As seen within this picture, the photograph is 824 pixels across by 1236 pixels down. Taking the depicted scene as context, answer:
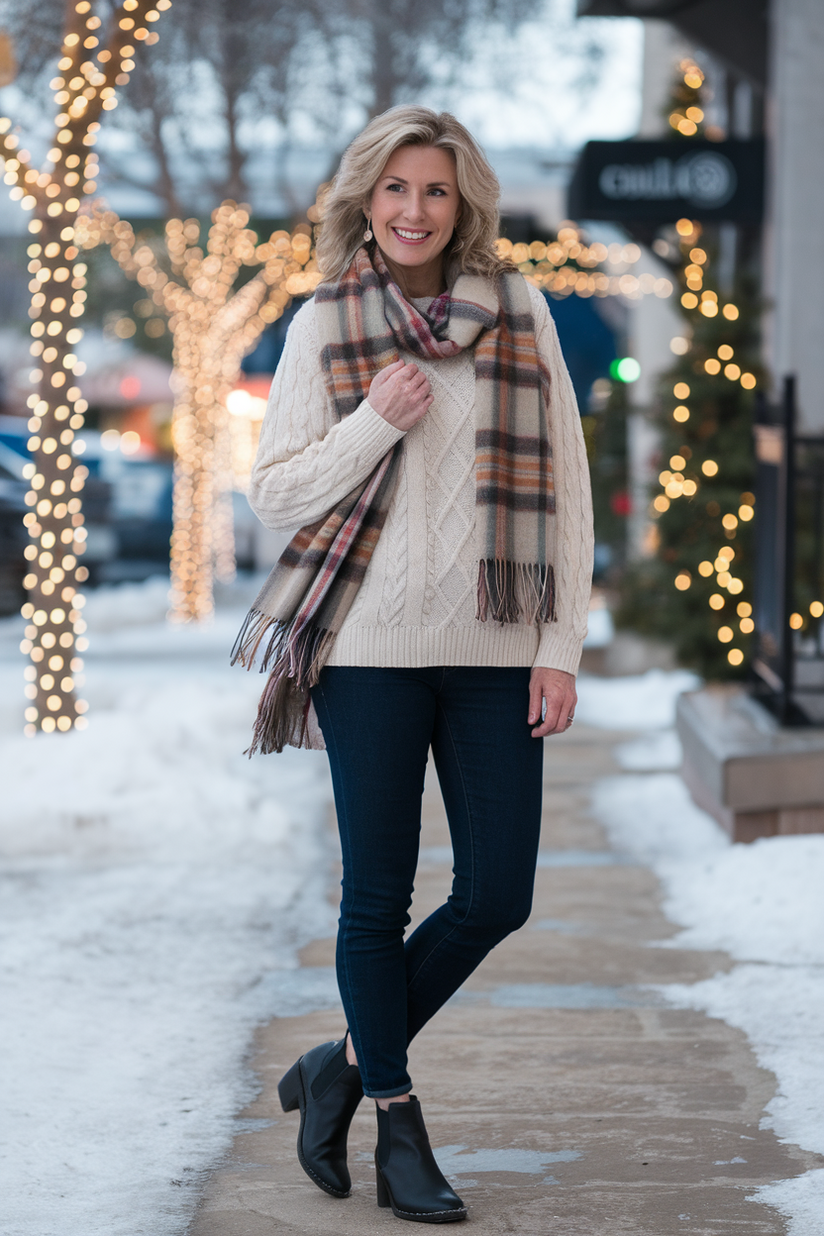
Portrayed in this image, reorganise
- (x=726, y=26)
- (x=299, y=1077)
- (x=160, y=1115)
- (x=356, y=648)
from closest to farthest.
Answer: (x=356, y=648) → (x=299, y=1077) → (x=160, y=1115) → (x=726, y=26)

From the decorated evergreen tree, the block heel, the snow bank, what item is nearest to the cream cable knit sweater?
the block heel

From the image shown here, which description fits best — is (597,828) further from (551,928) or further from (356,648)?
(356,648)

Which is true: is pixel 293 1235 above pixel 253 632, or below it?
below

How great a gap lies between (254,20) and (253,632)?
9932 mm

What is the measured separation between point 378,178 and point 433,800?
13.2 feet

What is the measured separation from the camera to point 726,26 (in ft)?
27.7

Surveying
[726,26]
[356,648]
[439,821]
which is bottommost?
[439,821]

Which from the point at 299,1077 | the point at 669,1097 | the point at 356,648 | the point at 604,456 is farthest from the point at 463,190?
the point at 604,456

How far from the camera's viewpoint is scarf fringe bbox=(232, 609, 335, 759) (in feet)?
8.09

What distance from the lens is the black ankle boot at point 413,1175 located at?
2.46 m

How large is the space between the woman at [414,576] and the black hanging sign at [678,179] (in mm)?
Answer: 5900

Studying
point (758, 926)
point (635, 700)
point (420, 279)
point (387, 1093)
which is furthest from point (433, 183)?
point (635, 700)

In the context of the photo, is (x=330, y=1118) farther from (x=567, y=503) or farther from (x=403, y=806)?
(x=567, y=503)

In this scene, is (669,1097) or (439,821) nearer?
(669,1097)
